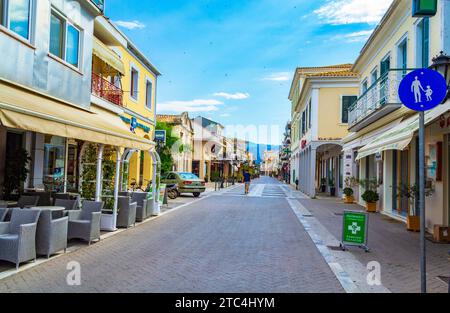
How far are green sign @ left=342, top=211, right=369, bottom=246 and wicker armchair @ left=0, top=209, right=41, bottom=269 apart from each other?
6219mm

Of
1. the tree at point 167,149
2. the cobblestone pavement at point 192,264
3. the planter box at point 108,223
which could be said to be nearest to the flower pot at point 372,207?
the cobblestone pavement at point 192,264

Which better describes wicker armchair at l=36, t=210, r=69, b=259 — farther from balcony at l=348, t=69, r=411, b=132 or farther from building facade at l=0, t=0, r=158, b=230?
balcony at l=348, t=69, r=411, b=132

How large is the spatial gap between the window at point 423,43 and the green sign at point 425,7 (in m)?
6.89

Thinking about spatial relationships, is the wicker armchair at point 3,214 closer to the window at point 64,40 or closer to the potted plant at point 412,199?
the window at point 64,40

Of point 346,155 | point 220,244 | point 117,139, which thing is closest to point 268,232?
point 220,244

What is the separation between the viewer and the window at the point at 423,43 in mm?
11439

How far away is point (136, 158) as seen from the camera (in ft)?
72.7

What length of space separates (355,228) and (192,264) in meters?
3.78

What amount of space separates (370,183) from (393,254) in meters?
9.34

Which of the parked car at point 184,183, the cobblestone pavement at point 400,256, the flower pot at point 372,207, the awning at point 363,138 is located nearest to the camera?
the cobblestone pavement at point 400,256

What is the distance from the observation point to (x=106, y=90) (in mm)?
16562

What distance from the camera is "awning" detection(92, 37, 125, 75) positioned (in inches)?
549

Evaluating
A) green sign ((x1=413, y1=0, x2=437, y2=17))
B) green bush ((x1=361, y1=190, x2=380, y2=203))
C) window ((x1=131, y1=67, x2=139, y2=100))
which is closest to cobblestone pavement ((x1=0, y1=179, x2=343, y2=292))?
green sign ((x1=413, y1=0, x2=437, y2=17))
